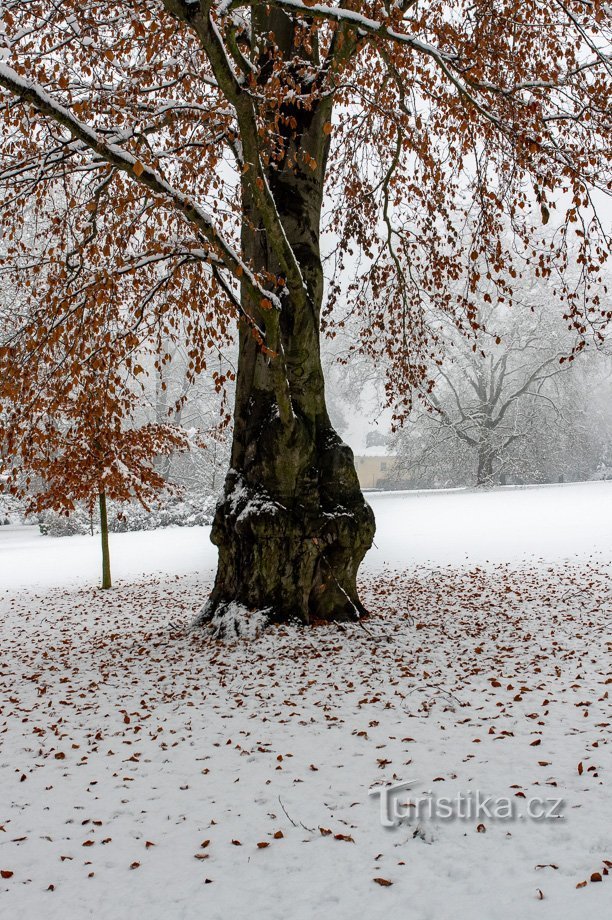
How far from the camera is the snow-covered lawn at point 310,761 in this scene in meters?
2.57

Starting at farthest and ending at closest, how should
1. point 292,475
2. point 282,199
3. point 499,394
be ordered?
point 499,394, point 282,199, point 292,475

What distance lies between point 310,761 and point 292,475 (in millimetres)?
3227

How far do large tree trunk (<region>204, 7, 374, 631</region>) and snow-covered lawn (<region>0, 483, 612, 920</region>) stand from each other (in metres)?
0.49

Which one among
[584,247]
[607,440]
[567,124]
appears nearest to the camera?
[584,247]

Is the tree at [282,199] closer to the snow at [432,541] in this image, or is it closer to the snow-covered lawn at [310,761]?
the snow-covered lawn at [310,761]

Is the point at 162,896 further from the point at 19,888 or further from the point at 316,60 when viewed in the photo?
the point at 316,60

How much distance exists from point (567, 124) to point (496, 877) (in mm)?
7501

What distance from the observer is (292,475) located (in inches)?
259

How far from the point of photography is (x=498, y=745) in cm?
377

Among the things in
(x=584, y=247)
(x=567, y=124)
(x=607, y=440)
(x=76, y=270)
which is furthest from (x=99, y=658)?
(x=607, y=440)

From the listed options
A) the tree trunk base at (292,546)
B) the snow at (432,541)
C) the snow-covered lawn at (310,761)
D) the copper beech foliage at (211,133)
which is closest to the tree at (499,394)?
the snow at (432,541)

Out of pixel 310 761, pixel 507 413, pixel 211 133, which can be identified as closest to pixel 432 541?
pixel 211 133

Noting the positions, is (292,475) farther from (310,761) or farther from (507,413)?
(507,413)

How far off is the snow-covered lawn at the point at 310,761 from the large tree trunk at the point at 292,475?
19.2 inches
